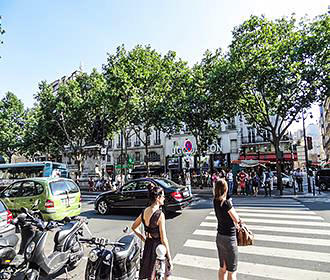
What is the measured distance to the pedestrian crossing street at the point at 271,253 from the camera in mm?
3982

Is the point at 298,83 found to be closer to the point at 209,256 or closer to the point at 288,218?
the point at 288,218

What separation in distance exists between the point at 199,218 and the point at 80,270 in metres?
4.89

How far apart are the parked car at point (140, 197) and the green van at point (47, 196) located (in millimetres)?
1685

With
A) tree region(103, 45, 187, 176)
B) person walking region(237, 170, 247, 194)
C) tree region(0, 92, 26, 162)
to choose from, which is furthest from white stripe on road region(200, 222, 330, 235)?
tree region(0, 92, 26, 162)

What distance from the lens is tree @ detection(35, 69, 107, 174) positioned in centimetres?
2356

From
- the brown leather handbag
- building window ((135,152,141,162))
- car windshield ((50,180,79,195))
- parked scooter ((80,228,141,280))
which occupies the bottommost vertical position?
parked scooter ((80,228,141,280))

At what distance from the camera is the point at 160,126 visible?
21750mm

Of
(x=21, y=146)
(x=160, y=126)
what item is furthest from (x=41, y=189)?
(x=21, y=146)

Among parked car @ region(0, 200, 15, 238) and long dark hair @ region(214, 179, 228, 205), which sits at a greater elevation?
long dark hair @ region(214, 179, 228, 205)

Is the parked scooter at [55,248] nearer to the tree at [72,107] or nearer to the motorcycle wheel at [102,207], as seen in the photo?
the motorcycle wheel at [102,207]

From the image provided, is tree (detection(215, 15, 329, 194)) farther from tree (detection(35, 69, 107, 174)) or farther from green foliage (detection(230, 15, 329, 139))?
tree (detection(35, 69, 107, 174))

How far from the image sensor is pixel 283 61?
14.8 meters

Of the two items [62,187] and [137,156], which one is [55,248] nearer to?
[62,187]

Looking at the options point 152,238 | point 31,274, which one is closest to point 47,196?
point 31,274
